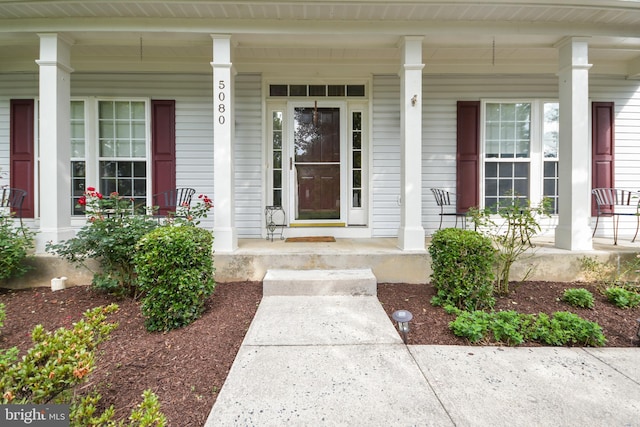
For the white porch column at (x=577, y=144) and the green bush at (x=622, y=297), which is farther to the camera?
the white porch column at (x=577, y=144)

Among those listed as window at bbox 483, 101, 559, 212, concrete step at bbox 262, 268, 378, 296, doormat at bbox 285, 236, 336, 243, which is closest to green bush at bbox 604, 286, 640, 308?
window at bbox 483, 101, 559, 212

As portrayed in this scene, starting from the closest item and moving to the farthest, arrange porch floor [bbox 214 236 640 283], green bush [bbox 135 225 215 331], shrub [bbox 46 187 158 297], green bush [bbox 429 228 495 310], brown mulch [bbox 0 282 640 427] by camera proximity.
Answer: brown mulch [bbox 0 282 640 427]
green bush [bbox 135 225 215 331]
green bush [bbox 429 228 495 310]
shrub [bbox 46 187 158 297]
porch floor [bbox 214 236 640 283]

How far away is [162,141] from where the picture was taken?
500cm

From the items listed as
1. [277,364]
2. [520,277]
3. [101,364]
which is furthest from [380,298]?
[101,364]

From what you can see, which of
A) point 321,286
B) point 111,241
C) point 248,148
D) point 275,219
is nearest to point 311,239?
point 275,219

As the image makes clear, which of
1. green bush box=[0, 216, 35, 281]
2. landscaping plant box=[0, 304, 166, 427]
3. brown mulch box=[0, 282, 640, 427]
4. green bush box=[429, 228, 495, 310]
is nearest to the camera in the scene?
landscaping plant box=[0, 304, 166, 427]

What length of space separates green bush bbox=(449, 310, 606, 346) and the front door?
288 centimetres

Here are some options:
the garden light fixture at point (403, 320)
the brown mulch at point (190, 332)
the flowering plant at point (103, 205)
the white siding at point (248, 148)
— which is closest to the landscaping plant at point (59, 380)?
the brown mulch at point (190, 332)

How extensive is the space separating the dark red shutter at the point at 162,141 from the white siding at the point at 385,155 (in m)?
3.05

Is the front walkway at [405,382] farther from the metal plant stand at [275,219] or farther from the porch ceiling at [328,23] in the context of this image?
the porch ceiling at [328,23]

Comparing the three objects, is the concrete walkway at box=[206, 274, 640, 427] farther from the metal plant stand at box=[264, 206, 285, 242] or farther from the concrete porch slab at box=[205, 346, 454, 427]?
the metal plant stand at box=[264, 206, 285, 242]

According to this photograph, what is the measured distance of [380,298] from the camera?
3283mm

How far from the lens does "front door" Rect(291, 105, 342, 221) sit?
16.7 feet

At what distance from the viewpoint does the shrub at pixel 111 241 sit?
10.5 ft
